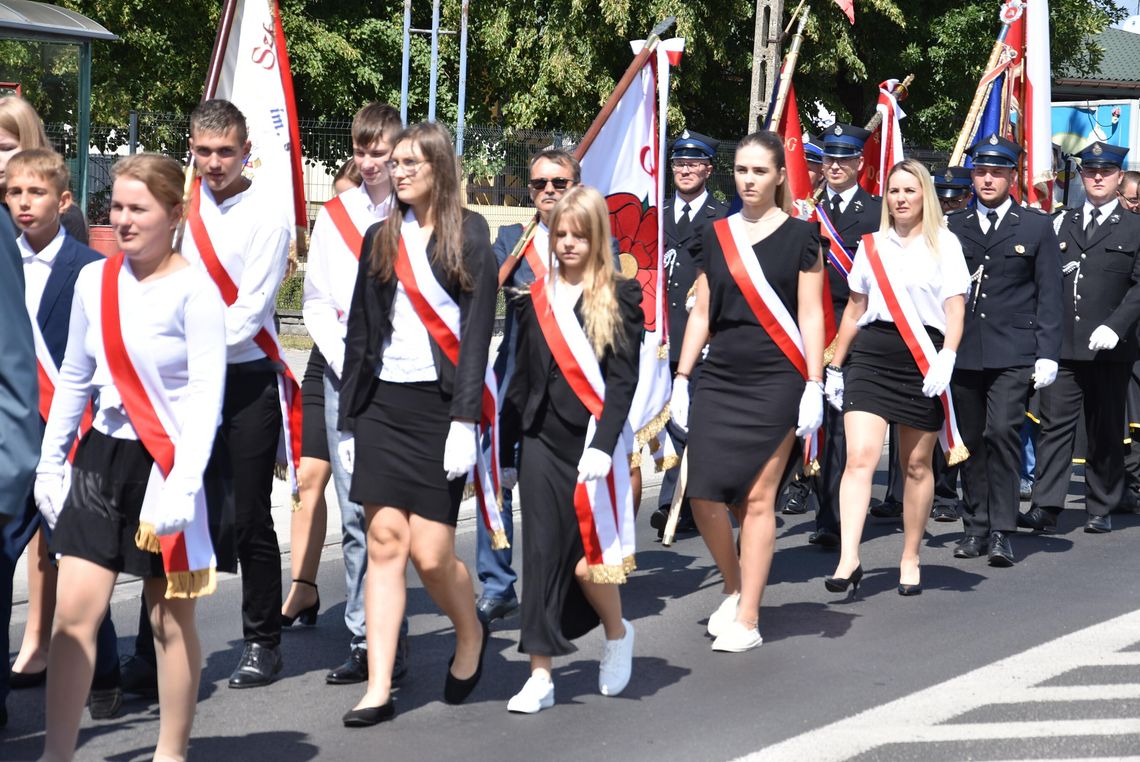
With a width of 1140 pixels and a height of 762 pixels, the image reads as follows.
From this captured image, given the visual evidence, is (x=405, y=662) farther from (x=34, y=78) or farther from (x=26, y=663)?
(x=34, y=78)

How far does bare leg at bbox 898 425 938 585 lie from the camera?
24.3 feet

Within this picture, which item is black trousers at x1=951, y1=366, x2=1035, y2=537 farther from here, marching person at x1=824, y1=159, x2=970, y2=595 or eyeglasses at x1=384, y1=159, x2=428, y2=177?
eyeglasses at x1=384, y1=159, x2=428, y2=177

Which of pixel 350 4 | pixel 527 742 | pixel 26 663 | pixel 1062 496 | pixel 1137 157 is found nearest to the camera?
pixel 527 742

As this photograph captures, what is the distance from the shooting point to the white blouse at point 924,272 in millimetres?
7348

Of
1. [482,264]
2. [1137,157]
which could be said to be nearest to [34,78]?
[482,264]

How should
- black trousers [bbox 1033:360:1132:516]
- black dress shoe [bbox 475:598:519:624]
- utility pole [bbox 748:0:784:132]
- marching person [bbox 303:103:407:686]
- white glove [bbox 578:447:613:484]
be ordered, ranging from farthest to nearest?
utility pole [bbox 748:0:784:132] < black trousers [bbox 1033:360:1132:516] < black dress shoe [bbox 475:598:519:624] < marching person [bbox 303:103:407:686] < white glove [bbox 578:447:613:484]

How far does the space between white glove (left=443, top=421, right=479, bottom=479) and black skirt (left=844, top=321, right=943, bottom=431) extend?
274cm

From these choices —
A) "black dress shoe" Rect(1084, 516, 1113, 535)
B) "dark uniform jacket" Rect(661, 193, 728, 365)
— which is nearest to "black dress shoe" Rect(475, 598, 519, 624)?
"dark uniform jacket" Rect(661, 193, 728, 365)

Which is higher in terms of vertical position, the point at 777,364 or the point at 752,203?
the point at 752,203

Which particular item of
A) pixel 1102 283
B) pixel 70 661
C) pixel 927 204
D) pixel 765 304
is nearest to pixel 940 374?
pixel 927 204

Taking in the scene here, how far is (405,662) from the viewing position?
19.0 ft

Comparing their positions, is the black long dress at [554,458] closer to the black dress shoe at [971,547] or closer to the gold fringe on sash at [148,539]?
the gold fringe on sash at [148,539]

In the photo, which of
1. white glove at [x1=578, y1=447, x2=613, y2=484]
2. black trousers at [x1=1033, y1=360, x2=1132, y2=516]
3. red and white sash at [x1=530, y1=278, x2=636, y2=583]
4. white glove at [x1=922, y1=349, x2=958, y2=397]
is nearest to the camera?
white glove at [x1=578, y1=447, x2=613, y2=484]

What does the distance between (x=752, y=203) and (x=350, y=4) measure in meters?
Answer: 28.3
